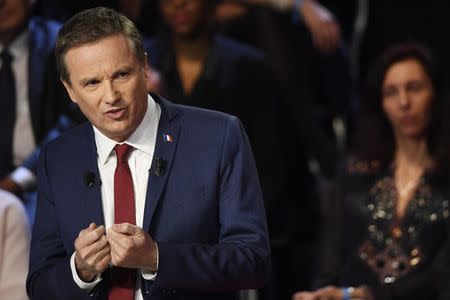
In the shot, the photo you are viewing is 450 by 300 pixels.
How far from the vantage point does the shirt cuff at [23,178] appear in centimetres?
385

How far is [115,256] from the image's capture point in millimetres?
2387

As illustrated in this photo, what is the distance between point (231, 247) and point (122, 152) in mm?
358

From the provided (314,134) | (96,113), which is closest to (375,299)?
(314,134)

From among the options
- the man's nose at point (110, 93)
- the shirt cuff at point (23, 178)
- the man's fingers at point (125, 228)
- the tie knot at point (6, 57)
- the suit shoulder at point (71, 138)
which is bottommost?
the shirt cuff at point (23, 178)

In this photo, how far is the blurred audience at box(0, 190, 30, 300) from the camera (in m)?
3.30

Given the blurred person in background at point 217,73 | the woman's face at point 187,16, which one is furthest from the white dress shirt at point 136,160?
the woman's face at point 187,16

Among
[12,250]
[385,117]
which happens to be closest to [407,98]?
[385,117]

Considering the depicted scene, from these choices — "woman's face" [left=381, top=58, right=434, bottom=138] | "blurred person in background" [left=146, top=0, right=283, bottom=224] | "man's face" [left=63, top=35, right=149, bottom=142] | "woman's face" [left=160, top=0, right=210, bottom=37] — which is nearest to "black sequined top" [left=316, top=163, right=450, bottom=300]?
"woman's face" [left=381, top=58, right=434, bottom=138]

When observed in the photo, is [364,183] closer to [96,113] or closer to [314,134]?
[314,134]

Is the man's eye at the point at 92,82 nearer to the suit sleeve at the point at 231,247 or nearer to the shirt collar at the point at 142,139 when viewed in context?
the shirt collar at the point at 142,139

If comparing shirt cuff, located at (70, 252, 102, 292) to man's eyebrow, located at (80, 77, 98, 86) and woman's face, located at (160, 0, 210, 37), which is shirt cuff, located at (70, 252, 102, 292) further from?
woman's face, located at (160, 0, 210, 37)

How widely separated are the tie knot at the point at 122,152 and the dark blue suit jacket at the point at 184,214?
7cm

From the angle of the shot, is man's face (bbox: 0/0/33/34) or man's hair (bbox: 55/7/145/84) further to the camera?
man's face (bbox: 0/0/33/34)

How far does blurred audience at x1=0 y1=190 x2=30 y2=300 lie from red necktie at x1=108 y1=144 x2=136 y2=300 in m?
0.83
